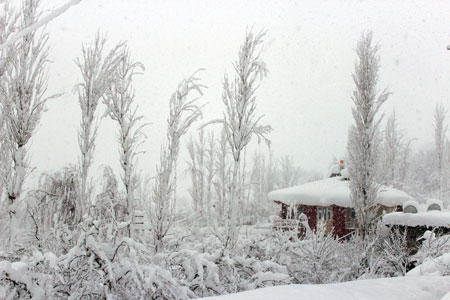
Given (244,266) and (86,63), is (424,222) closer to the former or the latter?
(244,266)

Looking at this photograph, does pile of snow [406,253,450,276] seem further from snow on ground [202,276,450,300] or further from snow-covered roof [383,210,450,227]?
snow-covered roof [383,210,450,227]

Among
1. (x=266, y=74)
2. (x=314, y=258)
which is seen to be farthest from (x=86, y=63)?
(x=314, y=258)

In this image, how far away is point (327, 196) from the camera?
728 inches

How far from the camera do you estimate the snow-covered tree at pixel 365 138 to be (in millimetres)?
12750

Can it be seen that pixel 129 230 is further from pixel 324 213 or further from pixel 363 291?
pixel 324 213

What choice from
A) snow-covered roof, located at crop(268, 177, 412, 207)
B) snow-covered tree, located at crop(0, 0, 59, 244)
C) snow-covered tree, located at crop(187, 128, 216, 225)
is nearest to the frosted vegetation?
snow-covered tree, located at crop(0, 0, 59, 244)

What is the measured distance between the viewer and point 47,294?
410 cm

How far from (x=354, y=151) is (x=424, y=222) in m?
3.24

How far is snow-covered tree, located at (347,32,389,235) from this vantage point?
12.8 meters

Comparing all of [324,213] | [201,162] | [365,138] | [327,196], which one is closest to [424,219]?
[365,138]

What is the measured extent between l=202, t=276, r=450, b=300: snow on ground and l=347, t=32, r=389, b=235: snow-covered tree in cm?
957

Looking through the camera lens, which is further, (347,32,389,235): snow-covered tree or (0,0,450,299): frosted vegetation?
(347,32,389,235): snow-covered tree

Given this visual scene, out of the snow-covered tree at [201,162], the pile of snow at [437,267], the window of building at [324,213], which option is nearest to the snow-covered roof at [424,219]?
the pile of snow at [437,267]

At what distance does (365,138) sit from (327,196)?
5.81 m
